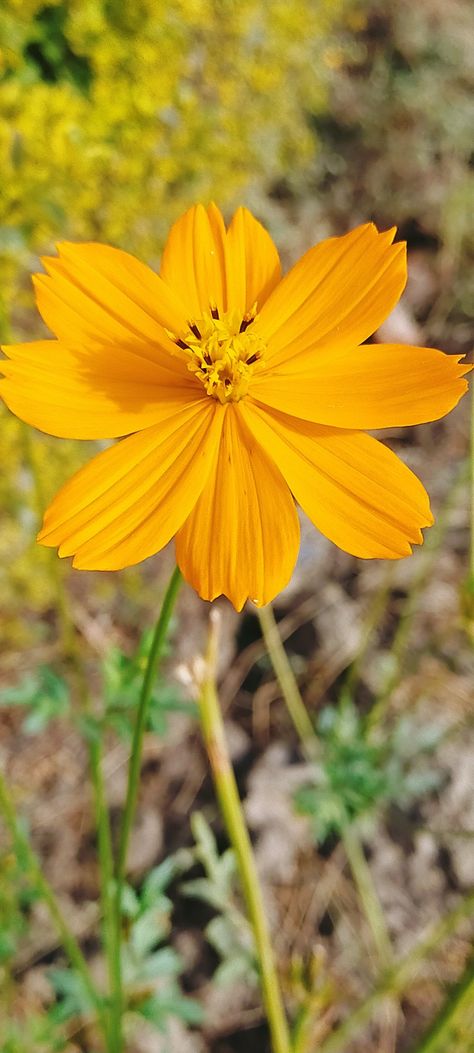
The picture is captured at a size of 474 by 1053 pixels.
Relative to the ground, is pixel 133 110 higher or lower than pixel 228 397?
higher

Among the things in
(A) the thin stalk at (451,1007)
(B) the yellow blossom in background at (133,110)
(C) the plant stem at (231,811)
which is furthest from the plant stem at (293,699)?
(B) the yellow blossom in background at (133,110)

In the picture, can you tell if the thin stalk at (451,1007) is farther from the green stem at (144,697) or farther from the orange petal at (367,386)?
the orange petal at (367,386)

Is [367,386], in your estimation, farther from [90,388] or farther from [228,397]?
[90,388]

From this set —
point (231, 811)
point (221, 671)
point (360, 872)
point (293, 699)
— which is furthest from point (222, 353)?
point (221, 671)

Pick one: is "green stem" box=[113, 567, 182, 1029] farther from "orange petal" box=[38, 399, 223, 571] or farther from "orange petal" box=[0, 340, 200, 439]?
"orange petal" box=[0, 340, 200, 439]

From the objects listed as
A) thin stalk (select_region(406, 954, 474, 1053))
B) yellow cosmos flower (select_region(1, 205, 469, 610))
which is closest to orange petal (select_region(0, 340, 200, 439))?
yellow cosmos flower (select_region(1, 205, 469, 610))

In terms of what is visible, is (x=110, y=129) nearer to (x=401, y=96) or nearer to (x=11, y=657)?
(x=11, y=657)
